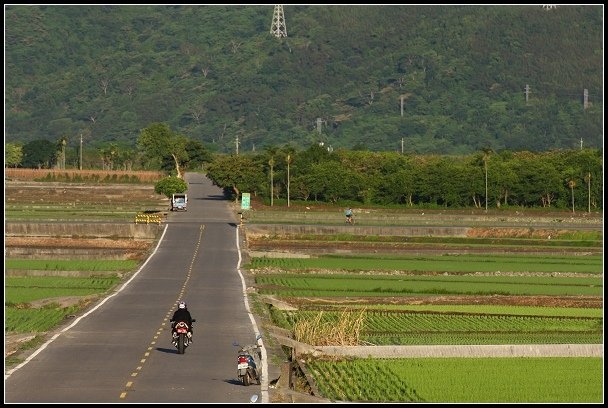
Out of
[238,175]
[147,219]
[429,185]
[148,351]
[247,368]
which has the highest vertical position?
[238,175]

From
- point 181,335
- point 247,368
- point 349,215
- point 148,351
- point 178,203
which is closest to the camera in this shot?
point 247,368

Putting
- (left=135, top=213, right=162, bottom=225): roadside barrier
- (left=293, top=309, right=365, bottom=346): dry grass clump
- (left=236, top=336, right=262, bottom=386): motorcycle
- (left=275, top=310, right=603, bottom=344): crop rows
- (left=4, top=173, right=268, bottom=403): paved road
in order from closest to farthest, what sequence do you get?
(left=4, top=173, right=268, bottom=403): paved road
(left=236, top=336, right=262, bottom=386): motorcycle
(left=293, top=309, right=365, bottom=346): dry grass clump
(left=275, top=310, right=603, bottom=344): crop rows
(left=135, top=213, right=162, bottom=225): roadside barrier

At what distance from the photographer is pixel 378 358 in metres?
53.0

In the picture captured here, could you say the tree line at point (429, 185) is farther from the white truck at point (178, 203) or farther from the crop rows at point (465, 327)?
the crop rows at point (465, 327)

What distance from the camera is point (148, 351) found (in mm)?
50656

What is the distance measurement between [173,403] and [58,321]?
81.7 ft

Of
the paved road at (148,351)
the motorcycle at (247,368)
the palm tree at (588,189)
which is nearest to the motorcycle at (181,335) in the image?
the paved road at (148,351)

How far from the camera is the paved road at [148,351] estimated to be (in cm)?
4119

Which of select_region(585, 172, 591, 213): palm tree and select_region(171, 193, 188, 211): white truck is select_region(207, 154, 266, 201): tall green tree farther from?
select_region(585, 172, 591, 213): palm tree

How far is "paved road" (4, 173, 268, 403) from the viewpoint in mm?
41188

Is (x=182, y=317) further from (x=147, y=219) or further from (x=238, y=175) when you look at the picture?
(x=238, y=175)

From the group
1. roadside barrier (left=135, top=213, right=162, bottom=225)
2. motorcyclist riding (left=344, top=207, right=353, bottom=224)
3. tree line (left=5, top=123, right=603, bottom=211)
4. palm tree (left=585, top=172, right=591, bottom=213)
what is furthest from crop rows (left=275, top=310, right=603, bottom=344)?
palm tree (left=585, top=172, right=591, bottom=213)

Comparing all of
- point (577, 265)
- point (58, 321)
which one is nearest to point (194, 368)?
point (58, 321)

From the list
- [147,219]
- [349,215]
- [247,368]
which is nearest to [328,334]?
[247,368]
